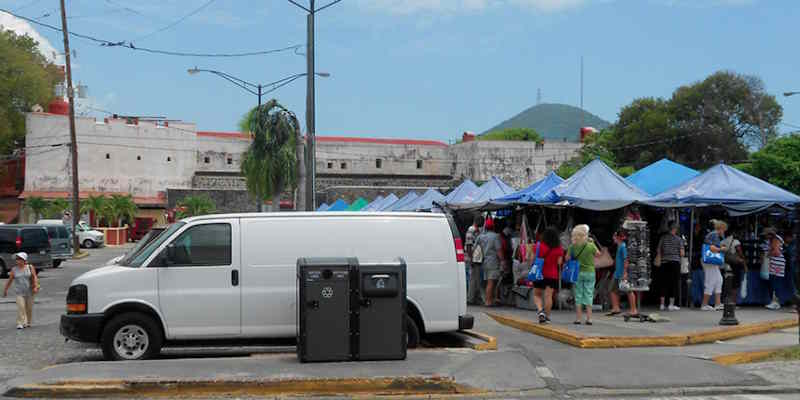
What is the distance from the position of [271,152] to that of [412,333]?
2705 cm

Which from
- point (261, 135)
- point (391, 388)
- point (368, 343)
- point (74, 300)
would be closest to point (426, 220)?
point (368, 343)

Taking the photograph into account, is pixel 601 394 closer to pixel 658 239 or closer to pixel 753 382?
pixel 753 382

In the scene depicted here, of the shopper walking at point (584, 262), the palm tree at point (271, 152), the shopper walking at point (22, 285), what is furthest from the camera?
the palm tree at point (271, 152)

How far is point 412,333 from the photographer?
37.6 ft

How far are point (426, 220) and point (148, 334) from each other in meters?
4.07

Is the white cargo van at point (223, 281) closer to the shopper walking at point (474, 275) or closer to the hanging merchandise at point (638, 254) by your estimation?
the hanging merchandise at point (638, 254)

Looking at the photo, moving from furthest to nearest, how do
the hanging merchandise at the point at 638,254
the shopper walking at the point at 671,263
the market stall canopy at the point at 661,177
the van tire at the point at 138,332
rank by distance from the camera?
the market stall canopy at the point at 661,177
the shopper walking at the point at 671,263
the hanging merchandise at the point at 638,254
the van tire at the point at 138,332

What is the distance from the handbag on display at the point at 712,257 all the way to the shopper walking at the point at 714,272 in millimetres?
65

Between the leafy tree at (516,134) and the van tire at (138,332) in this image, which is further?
the leafy tree at (516,134)

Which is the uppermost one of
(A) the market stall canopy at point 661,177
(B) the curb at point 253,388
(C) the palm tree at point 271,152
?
(C) the palm tree at point 271,152

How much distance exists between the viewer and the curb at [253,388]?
8.89m

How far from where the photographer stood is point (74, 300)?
1095cm

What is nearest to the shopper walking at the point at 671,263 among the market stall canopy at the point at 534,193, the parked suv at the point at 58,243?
the market stall canopy at the point at 534,193

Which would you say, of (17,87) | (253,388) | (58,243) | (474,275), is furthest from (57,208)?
(253,388)
